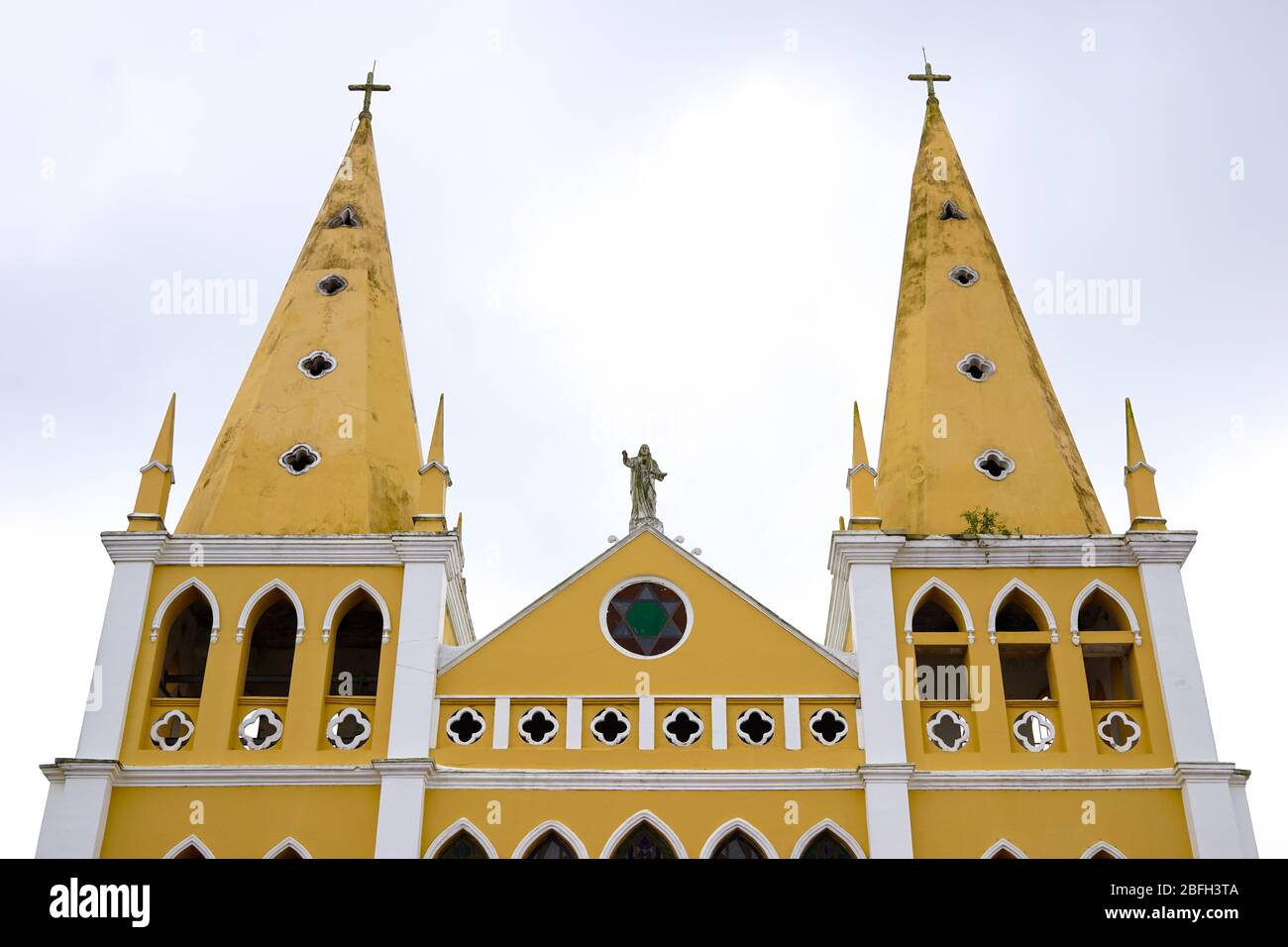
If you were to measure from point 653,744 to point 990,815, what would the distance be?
367 cm

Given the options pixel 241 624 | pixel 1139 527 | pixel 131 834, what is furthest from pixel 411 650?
pixel 1139 527

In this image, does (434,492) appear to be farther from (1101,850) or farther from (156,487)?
(1101,850)

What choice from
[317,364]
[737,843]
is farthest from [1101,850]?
[317,364]

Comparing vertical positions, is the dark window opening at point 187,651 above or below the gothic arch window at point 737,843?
above

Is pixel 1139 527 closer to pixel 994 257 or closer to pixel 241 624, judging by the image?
pixel 994 257

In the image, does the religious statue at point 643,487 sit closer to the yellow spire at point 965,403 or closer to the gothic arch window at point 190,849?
the yellow spire at point 965,403

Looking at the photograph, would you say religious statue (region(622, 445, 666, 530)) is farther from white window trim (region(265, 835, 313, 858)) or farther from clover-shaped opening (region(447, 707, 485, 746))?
white window trim (region(265, 835, 313, 858))

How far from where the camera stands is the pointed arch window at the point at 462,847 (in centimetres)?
1670

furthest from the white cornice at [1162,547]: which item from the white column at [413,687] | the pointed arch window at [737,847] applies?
the white column at [413,687]

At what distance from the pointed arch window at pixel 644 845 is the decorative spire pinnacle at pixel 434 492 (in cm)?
433

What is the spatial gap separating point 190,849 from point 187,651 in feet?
12.0

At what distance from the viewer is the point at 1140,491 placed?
19.1m

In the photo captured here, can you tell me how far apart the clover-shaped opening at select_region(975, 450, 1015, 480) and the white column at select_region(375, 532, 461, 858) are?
6.58 metres

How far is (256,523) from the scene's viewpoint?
63.5 ft
